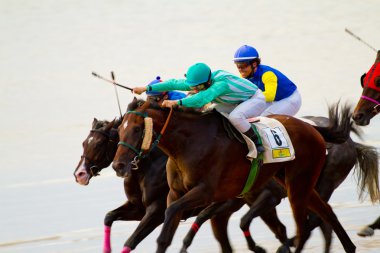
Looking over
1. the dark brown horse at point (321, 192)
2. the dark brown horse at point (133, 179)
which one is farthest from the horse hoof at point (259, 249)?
the dark brown horse at point (133, 179)

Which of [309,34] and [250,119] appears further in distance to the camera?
[309,34]

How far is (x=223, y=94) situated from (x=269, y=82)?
1.27 metres

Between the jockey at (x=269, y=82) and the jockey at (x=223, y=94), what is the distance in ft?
2.76

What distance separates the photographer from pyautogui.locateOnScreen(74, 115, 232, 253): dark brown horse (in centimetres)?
916

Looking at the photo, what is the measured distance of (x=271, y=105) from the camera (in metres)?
9.95

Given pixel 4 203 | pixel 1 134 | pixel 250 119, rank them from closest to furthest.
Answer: pixel 250 119, pixel 4 203, pixel 1 134

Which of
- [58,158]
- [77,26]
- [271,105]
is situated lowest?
[77,26]

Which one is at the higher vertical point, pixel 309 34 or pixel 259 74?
pixel 259 74

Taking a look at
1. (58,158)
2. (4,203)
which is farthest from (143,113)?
(58,158)

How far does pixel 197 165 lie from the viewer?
8.06m

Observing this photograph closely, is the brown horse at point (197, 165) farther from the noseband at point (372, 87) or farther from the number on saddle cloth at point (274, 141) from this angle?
the noseband at point (372, 87)

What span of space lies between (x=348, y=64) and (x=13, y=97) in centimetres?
775

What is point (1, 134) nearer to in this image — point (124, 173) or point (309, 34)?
point (309, 34)

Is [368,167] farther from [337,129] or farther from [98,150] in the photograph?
[98,150]
